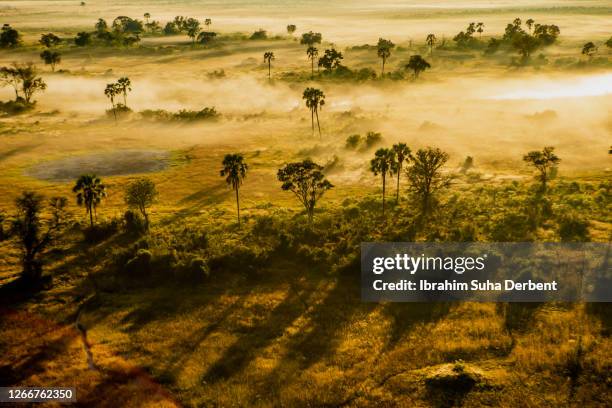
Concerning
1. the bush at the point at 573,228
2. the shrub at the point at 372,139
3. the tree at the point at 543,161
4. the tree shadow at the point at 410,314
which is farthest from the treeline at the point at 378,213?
the shrub at the point at 372,139

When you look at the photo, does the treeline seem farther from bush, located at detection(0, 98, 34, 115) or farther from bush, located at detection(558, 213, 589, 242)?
bush, located at detection(0, 98, 34, 115)

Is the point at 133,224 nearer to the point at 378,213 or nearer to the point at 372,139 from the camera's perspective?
the point at 378,213

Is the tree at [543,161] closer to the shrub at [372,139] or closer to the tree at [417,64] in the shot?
the shrub at [372,139]

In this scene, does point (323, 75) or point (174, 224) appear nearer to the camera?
point (174, 224)

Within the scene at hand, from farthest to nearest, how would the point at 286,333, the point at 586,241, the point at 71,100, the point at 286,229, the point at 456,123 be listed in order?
the point at 71,100, the point at 456,123, the point at 286,229, the point at 586,241, the point at 286,333

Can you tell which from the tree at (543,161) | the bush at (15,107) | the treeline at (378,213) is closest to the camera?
the treeline at (378,213)

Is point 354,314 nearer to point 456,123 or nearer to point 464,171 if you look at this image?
point 464,171

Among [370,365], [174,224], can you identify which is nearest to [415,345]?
[370,365]

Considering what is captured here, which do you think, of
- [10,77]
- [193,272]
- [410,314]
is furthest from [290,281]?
[10,77]
